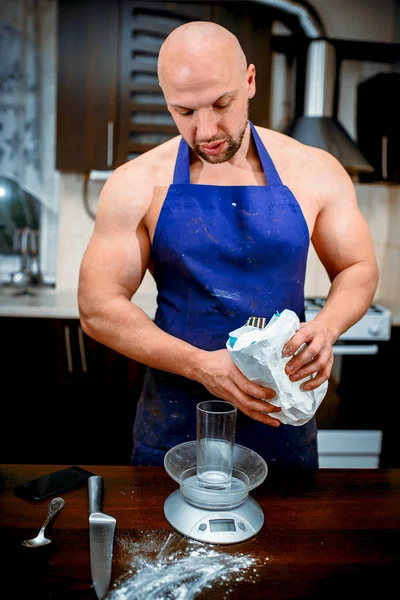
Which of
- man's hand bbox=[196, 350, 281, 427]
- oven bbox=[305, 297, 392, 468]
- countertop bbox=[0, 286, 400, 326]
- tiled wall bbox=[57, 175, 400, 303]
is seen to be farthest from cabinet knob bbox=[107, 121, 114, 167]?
man's hand bbox=[196, 350, 281, 427]

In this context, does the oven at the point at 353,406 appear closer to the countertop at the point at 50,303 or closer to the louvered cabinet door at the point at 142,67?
the countertop at the point at 50,303

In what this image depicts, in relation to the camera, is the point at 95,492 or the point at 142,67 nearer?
the point at 95,492

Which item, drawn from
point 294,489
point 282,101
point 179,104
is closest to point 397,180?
point 282,101

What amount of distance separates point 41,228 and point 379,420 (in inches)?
77.0

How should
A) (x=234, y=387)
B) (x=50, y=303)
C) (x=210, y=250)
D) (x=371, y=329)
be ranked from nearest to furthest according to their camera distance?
(x=234, y=387) → (x=210, y=250) → (x=371, y=329) → (x=50, y=303)

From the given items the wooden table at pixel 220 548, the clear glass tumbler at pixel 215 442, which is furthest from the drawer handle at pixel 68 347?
the clear glass tumbler at pixel 215 442

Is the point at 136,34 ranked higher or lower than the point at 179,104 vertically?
higher

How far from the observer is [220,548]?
916 millimetres

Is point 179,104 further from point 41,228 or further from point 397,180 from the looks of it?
point 41,228

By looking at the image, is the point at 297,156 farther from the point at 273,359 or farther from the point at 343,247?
the point at 273,359

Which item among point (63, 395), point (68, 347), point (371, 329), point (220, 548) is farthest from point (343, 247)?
point (63, 395)

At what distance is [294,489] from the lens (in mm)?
1119

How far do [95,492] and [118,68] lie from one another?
2084 mm

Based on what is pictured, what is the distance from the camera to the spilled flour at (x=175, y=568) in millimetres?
814
